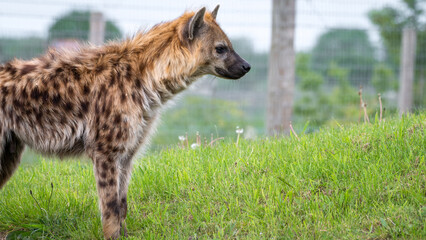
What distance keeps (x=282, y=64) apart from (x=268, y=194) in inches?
116

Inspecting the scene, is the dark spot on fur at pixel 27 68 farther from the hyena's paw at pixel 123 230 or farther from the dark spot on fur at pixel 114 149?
the hyena's paw at pixel 123 230

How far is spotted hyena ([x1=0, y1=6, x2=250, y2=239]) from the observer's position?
3.66 metres

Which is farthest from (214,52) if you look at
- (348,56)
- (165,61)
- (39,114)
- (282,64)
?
(348,56)

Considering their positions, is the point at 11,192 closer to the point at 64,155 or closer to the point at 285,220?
the point at 64,155

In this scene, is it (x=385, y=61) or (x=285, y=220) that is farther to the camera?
(x=385, y=61)

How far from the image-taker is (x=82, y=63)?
12.9 ft

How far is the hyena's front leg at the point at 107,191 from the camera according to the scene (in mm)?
3639

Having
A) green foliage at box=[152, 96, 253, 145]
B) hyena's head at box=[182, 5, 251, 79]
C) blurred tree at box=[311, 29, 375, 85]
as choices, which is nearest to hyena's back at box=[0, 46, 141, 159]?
hyena's head at box=[182, 5, 251, 79]

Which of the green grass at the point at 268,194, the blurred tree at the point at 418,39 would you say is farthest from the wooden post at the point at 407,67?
the green grass at the point at 268,194

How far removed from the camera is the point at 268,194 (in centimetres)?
379

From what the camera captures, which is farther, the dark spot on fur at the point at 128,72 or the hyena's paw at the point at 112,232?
the dark spot on fur at the point at 128,72

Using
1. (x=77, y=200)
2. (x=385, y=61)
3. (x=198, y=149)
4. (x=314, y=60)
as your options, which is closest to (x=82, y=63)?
(x=77, y=200)

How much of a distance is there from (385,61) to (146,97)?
5.78 metres

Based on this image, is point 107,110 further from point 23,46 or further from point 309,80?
point 309,80
